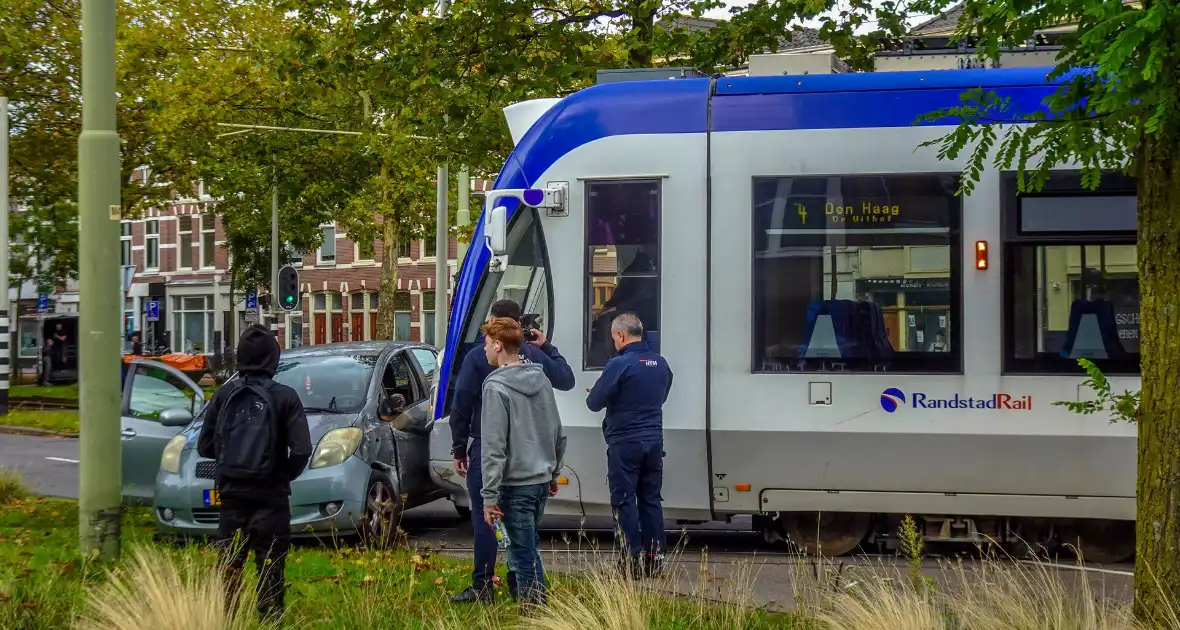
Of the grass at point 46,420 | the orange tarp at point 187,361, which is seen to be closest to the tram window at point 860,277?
the grass at point 46,420

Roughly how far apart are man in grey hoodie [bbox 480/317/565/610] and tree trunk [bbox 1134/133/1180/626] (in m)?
2.80

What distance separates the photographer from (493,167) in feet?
61.3

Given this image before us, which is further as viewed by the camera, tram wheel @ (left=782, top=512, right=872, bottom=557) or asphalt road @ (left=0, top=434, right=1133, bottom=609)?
tram wheel @ (left=782, top=512, right=872, bottom=557)

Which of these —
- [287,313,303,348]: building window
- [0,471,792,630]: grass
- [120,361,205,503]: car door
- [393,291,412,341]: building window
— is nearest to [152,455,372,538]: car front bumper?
[120,361,205,503]: car door

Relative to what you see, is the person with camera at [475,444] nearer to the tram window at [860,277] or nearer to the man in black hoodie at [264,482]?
the man in black hoodie at [264,482]

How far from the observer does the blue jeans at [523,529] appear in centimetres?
693

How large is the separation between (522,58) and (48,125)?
1262cm

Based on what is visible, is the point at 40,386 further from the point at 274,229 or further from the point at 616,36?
the point at 616,36

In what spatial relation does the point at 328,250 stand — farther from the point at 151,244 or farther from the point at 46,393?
the point at 46,393

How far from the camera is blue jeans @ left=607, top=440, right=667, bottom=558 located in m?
8.35

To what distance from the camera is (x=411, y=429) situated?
10891mm

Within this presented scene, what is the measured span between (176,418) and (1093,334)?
6.41 metres

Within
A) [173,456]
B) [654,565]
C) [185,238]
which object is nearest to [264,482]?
[654,565]

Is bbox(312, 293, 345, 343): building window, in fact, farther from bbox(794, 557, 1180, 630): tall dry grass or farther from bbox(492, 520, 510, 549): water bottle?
bbox(794, 557, 1180, 630): tall dry grass
